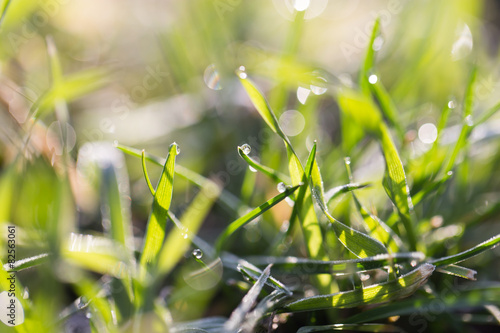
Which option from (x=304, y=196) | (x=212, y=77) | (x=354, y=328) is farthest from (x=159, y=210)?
(x=212, y=77)

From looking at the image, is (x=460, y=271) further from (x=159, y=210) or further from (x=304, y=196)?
(x=159, y=210)

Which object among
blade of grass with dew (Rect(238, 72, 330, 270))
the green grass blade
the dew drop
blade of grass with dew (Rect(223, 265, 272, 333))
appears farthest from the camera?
the dew drop

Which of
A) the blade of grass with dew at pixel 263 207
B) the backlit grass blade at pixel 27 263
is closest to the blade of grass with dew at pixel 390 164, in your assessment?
the blade of grass with dew at pixel 263 207

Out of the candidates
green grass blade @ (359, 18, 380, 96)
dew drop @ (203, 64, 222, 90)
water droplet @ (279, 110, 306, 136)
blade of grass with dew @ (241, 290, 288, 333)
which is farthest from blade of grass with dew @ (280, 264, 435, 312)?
dew drop @ (203, 64, 222, 90)

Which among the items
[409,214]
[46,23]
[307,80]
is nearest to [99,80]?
[46,23]

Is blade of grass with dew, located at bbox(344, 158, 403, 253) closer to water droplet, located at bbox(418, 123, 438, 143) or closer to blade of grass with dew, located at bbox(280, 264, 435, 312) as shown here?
blade of grass with dew, located at bbox(280, 264, 435, 312)

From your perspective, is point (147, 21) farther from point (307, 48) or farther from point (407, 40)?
point (407, 40)
